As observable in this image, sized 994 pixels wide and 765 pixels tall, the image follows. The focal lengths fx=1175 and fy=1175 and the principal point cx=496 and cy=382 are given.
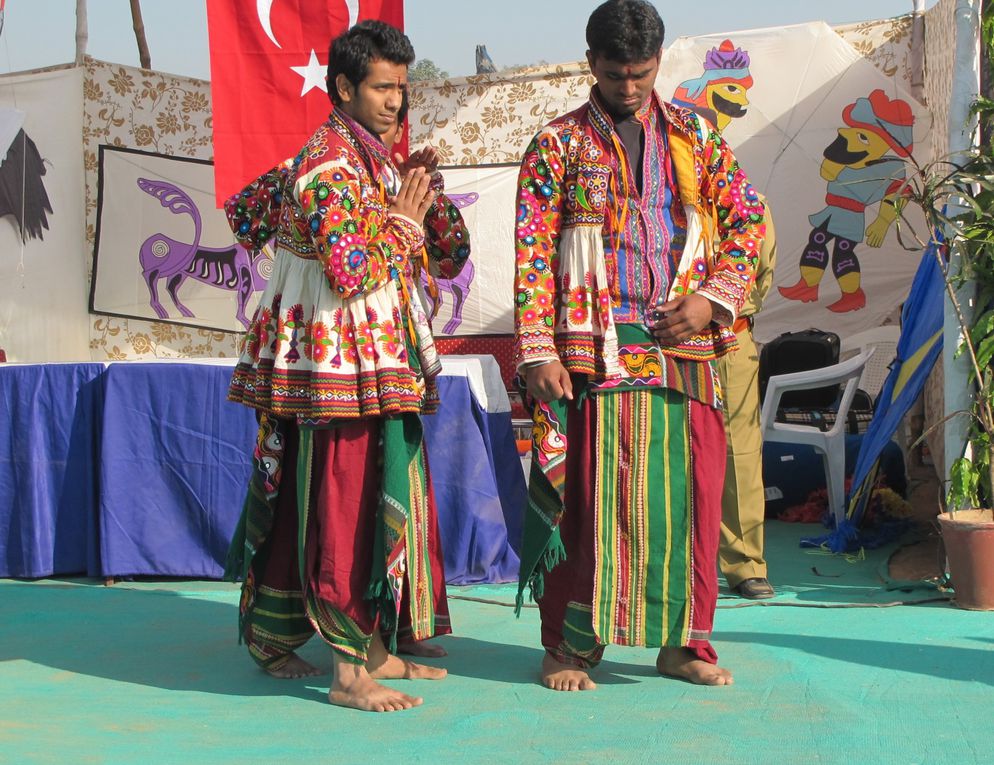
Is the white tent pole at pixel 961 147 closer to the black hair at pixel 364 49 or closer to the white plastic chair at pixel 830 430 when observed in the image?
the white plastic chair at pixel 830 430

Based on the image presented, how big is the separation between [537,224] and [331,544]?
3.25 feet

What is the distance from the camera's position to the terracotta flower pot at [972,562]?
397 cm

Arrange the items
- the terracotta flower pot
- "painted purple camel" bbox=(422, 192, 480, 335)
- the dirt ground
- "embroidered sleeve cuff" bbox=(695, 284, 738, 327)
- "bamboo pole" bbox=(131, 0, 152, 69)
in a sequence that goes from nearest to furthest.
→ "embroidered sleeve cuff" bbox=(695, 284, 738, 327) → the terracotta flower pot → the dirt ground → "painted purple camel" bbox=(422, 192, 480, 335) → "bamboo pole" bbox=(131, 0, 152, 69)

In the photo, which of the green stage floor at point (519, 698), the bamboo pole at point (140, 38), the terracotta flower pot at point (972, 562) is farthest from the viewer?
the bamboo pole at point (140, 38)

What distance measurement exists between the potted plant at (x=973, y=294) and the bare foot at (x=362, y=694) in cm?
211

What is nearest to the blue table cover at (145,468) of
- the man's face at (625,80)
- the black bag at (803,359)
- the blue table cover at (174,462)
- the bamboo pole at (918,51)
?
the blue table cover at (174,462)

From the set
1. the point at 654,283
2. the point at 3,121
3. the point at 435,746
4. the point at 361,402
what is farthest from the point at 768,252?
the point at 3,121

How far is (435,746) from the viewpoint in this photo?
2662 mm

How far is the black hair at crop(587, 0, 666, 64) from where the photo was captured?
291 cm

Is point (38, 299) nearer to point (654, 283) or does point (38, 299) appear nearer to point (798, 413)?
point (798, 413)

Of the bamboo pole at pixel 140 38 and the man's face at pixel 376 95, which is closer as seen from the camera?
the man's face at pixel 376 95

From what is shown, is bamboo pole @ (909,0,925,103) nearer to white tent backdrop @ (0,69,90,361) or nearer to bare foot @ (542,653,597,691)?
white tent backdrop @ (0,69,90,361)

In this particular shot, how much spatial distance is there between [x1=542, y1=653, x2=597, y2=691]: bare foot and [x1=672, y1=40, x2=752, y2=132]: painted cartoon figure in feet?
17.8

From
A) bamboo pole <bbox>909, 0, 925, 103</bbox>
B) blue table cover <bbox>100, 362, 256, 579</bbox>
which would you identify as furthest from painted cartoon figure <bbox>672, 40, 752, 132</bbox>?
blue table cover <bbox>100, 362, 256, 579</bbox>
